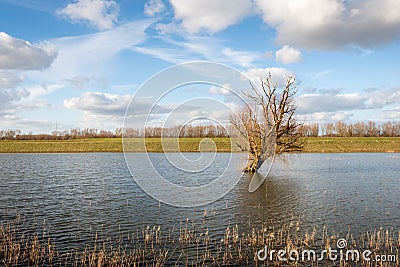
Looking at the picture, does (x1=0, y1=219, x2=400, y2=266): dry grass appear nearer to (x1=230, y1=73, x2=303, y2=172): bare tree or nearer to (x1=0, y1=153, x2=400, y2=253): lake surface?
A: (x1=0, y1=153, x2=400, y2=253): lake surface

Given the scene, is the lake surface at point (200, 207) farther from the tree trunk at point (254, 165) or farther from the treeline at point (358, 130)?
the treeline at point (358, 130)

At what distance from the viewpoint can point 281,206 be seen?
21.9m

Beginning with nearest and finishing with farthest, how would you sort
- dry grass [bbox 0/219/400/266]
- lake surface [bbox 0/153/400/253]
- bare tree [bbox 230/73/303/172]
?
dry grass [bbox 0/219/400/266]
lake surface [bbox 0/153/400/253]
bare tree [bbox 230/73/303/172]

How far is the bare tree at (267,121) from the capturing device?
3475 centimetres

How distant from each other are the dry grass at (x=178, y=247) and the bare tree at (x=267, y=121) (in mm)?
19149

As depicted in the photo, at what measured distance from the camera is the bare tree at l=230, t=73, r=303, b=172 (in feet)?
114

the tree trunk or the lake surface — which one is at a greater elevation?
the tree trunk

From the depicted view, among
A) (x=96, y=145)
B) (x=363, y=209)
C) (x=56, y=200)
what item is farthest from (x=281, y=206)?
(x=96, y=145)

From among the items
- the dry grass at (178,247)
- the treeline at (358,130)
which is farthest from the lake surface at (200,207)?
the treeline at (358,130)

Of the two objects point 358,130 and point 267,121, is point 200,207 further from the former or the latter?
point 358,130

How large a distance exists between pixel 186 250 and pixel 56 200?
44.0 feet

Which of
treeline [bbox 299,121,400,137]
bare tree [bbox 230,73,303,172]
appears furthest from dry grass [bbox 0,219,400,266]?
treeline [bbox 299,121,400,137]

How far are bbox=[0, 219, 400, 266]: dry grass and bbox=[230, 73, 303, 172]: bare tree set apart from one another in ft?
62.8

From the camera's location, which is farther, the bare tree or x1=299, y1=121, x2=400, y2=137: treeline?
x1=299, y1=121, x2=400, y2=137: treeline
